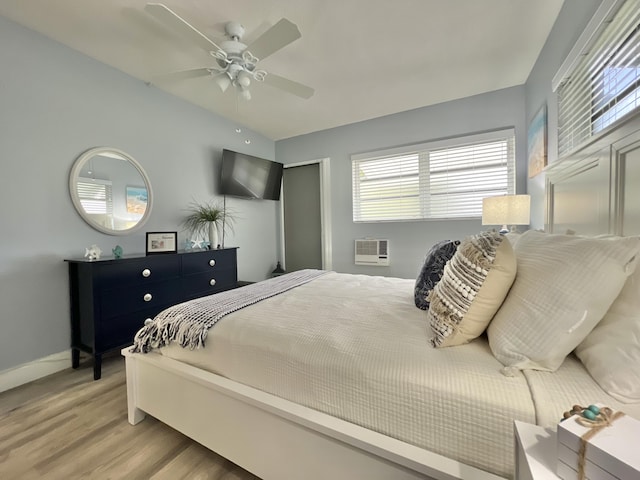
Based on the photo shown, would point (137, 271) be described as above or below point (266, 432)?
above

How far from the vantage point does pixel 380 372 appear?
0.90 meters

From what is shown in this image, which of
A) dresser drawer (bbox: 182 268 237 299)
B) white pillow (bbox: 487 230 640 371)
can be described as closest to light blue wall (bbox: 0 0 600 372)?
dresser drawer (bbox: 182 268 237 299)

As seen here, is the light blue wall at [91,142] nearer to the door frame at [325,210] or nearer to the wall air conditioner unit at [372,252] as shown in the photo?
the wall air conditioner unit at [372,252]

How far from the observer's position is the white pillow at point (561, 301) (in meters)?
0.75

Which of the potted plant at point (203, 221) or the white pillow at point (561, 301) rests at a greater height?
the potted plant at point (203, 221)

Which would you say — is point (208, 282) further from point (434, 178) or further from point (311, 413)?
point (434, 178)

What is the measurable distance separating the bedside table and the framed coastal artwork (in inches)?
91.1

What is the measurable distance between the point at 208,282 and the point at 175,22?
2171 millimetres


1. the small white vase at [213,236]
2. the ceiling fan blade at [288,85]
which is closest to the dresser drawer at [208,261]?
the small white vase at [213,236]

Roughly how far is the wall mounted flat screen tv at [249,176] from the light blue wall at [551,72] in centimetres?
307

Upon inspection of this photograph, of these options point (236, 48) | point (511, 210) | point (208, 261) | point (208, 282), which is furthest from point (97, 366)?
point (511, 210)

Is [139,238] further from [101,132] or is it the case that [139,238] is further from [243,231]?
[243,231]

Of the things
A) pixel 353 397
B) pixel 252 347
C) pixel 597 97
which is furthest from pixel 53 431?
pixel 597 97

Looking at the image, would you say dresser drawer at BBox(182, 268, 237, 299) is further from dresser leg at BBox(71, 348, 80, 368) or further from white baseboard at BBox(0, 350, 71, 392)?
white baseboard at BBox(0, 350, 71, 392)
